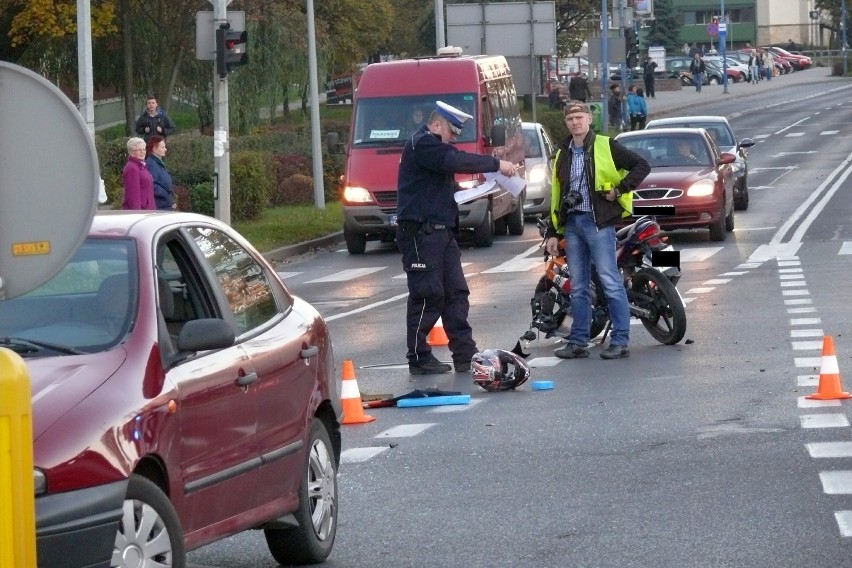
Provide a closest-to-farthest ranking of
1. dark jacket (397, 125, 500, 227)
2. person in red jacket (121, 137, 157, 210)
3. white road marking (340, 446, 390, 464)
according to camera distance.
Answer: white road marking (340, 446, 390, 464) < dark jacket (397, 125, 500, 227) < person in red jacket (121, 137, 157, 210)

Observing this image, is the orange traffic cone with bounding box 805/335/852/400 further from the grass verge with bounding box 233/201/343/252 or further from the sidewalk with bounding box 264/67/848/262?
the sidewalk with bounding box 264/67/848/262

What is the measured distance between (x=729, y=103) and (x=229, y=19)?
2242 inches

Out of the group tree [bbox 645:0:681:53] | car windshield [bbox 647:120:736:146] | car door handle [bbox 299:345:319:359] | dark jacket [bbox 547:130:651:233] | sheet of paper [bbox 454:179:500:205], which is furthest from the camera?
tree [bbox 645:0:681:53]

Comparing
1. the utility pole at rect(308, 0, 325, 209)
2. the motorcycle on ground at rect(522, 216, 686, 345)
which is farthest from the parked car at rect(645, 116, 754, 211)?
the motorcycle on ground at rect(522, 216, 686, 345)

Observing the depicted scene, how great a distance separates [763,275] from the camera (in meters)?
20.4

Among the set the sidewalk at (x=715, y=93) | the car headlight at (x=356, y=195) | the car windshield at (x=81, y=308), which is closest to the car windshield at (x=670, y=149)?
the car headlight at (x=356, y=195)

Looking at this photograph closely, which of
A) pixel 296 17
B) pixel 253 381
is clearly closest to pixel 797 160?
pixel 296 17

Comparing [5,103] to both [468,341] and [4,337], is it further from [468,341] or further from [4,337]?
[468,341]

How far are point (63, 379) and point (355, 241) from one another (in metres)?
22.0

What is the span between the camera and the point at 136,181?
20.1 metres

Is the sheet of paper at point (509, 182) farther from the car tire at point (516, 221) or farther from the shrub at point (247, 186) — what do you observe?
the shrub at point (247, 186)

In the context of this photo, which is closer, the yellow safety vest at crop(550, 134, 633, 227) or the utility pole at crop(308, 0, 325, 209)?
the yellow safety vest at crop(550, 134, 633, 227)

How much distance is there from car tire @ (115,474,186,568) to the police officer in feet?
23.6

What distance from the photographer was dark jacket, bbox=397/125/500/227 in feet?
41.2
